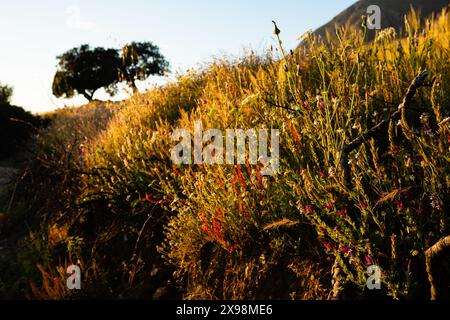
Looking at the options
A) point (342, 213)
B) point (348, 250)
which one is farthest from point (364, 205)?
point (348, 250)

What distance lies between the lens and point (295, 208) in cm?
287

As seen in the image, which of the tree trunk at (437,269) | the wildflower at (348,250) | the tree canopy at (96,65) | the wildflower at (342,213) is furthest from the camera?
the tree canopy at (96,65)

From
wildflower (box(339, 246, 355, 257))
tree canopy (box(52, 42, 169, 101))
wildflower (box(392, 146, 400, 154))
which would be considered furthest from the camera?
tree canopy (box(52, 42, 169, 101))

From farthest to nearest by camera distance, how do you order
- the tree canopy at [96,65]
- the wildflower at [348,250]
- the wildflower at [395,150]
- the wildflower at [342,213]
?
1. the tree canopy at [96,65]
2. the wildflower at [395,150]
3. the wildflower at [342,213]
4. the wildflower at [348,250]

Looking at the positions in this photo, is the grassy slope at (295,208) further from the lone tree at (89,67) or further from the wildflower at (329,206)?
the lone tree at (89,67)

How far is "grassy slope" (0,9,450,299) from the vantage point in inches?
93.4

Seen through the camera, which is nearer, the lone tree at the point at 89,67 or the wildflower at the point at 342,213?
the wildflower at the point at 342,213

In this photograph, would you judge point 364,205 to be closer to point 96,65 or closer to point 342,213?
point 342,213

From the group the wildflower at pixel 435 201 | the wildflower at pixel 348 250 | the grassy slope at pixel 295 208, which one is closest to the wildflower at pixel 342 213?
the grassy slope at pixel 295 208

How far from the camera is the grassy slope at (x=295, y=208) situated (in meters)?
2.37

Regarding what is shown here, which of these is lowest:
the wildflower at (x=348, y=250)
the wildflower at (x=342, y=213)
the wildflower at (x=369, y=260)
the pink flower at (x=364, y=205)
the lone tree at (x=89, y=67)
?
the wildflower at (x=369, y=260)

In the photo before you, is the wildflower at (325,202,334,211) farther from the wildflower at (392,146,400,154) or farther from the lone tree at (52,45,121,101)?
the lone tree at (52,45,121,101)

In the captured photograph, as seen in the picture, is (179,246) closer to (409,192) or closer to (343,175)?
(343,175)

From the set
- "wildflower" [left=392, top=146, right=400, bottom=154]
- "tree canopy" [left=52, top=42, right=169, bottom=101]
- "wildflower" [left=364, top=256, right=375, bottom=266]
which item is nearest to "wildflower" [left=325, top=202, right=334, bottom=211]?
"wildflower" [left=364, top=256, right=375, bottom=266]
